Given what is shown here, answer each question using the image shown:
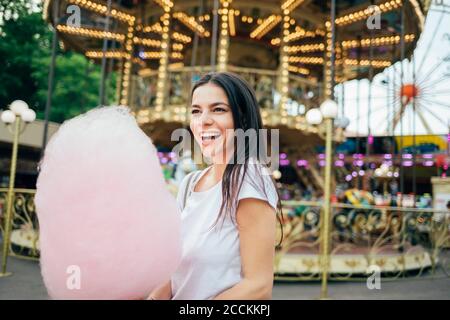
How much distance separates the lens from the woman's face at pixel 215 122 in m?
0.99

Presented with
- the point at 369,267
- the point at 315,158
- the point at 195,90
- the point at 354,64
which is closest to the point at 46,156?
the point at 195,90

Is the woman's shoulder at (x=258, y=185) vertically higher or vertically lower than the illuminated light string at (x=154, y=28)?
lower

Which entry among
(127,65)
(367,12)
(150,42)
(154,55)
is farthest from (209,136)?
(154,55)

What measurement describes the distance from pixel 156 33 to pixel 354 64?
628 centimetres

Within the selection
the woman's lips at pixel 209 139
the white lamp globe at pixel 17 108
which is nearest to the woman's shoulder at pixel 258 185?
the woman's lips at pixel 209 139

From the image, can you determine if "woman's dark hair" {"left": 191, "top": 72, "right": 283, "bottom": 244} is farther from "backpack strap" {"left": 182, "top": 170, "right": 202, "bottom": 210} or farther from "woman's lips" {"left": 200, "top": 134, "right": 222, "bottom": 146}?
"backpack strap" {"left": 182, "top": 170, "right": 202, "bottom": 210}

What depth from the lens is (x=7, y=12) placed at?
615 inches

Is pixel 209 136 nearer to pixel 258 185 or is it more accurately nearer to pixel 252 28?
pixel 258 185

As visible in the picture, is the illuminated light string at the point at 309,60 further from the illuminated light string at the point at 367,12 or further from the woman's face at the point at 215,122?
the woman's face at the point at 215,122

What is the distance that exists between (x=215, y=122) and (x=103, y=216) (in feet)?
1.37

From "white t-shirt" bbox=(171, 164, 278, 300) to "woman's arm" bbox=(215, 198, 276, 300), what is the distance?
27 mm

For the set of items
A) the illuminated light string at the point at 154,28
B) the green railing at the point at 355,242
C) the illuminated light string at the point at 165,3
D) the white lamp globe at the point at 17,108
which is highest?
the illuminated light string at the point at 165,3

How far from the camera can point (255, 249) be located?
87 centimetres
